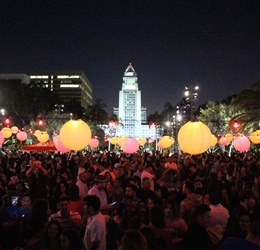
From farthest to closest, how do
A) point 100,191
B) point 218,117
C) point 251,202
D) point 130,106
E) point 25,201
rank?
point 130,106, point 218,117, point 100,191, point 251,202, point 25,201

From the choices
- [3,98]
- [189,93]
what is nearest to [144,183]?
[189,93]

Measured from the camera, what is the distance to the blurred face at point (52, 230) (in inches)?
192

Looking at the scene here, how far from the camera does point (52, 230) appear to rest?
489 cm

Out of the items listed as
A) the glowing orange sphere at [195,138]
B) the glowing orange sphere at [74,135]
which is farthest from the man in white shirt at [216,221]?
the glowing orange sphere at [74,135]

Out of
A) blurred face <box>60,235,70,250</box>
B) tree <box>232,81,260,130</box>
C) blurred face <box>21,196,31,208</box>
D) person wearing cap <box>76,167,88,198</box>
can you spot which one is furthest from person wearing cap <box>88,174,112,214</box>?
tree <box>232,81,260,130</box>

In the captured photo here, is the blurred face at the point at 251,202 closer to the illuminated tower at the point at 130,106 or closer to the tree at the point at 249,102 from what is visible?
the tree at the point at 249,102

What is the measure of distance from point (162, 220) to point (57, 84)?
160 metres

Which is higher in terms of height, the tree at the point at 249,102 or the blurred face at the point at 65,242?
the tree at the point at 249,102

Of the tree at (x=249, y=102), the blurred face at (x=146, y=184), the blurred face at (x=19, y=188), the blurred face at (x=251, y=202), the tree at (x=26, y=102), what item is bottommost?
the blurred face at (x=251, y=202)

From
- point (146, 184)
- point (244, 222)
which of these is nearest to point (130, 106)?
point (146, 184)

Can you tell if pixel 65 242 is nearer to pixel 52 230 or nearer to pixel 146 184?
pixel 52 230

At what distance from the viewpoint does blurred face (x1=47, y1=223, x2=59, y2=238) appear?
488 centimetres

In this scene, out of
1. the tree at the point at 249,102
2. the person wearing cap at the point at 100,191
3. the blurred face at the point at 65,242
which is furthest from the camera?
the tree at the point at 249,102

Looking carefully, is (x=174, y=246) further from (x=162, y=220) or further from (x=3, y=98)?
(x=3, y=98)
